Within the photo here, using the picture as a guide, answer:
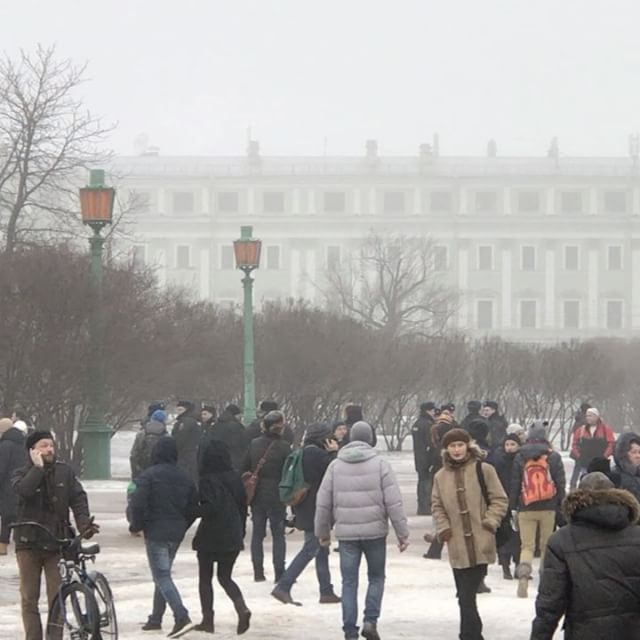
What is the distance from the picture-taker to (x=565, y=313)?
376ft

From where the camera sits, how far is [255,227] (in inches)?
4572

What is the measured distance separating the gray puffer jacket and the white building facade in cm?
10133

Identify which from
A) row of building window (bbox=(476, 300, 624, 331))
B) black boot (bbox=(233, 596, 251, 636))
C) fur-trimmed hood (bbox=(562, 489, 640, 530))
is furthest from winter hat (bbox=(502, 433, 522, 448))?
row of building window (bbox=(476, 300, 624, 331))

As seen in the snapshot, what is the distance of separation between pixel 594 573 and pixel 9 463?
10.1 meters

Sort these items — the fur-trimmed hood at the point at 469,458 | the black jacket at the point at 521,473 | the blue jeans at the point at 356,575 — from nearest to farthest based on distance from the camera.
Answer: the fur-trimmed hood at the point at 469,458
the blue jeans at the point at 356,575
the black jacket at the point at 521,473

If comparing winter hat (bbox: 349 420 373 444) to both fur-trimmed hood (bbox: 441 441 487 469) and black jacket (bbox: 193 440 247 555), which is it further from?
fur-trimmed hood (bbox: 441 441 487 469)

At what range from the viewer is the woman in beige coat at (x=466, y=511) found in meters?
11.3

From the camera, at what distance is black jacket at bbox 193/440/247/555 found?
1256 cm

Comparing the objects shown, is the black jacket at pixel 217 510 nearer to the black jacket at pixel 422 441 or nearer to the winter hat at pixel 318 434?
the winter hat at pixel 318 434

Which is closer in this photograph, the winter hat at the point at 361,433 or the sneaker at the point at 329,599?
the winter hat at the point at 361,433

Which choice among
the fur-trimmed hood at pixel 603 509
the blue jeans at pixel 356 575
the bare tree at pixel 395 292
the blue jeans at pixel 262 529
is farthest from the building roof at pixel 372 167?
the fur-trimmed hood at pixel 603 509

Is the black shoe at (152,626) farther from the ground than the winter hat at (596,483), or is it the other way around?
the winter hat at (596,483)

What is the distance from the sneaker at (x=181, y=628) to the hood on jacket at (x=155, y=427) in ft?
19.0

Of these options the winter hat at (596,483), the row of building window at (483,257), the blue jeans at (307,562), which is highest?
the row of building window at (483,257)
